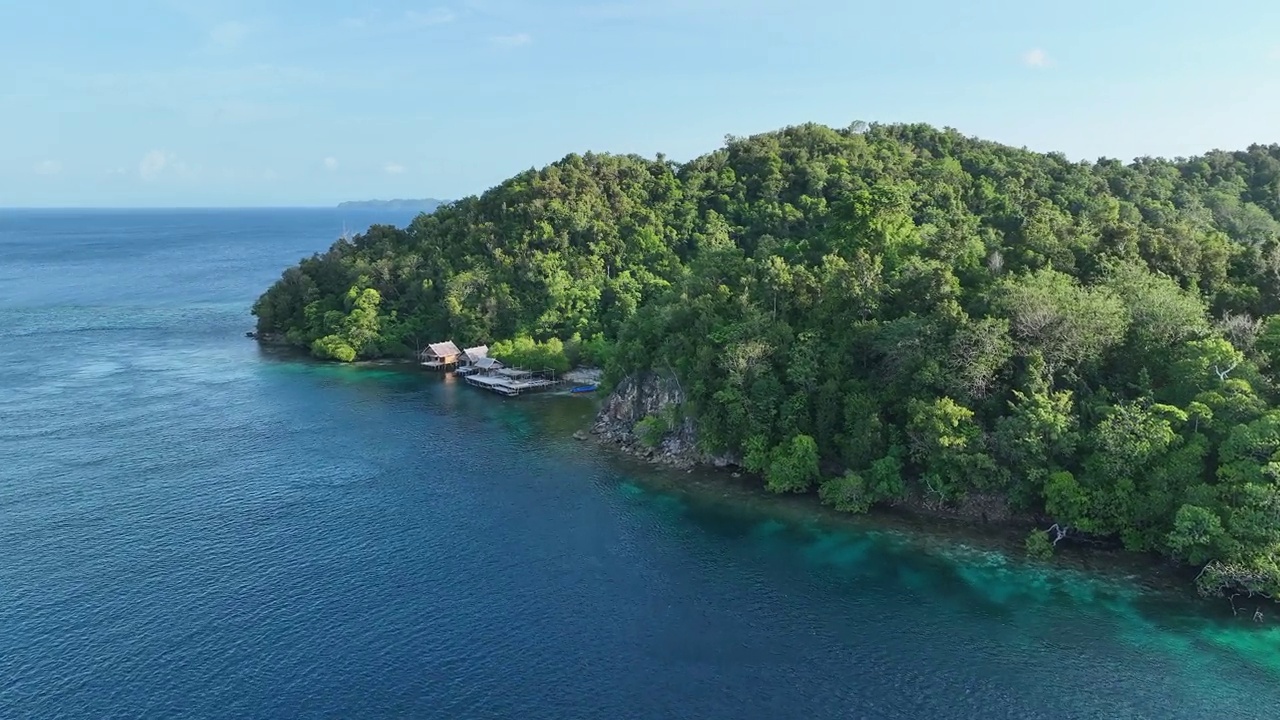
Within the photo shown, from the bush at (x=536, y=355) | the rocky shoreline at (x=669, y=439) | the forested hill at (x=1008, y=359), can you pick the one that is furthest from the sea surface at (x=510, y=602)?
the bush at (x=536, y=355)

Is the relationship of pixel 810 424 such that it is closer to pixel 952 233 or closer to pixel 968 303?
pixel 968 303

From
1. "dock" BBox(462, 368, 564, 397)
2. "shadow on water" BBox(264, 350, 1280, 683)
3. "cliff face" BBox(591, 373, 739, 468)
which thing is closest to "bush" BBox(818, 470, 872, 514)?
"shadow on water" BBox(264, 350, 1280, 683)

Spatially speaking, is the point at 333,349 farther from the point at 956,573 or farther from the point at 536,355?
the point at 956,573

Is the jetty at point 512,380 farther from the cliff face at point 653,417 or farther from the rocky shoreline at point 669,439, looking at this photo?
the cliff face at point 653,417

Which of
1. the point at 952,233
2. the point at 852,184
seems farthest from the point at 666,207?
the point at 952,233

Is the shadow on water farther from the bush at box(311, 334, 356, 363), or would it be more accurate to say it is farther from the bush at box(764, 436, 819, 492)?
the bush at box(311, 334, 356, 363)

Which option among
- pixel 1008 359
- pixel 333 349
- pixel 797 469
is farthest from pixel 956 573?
pixel 333 349
